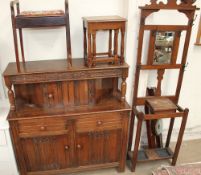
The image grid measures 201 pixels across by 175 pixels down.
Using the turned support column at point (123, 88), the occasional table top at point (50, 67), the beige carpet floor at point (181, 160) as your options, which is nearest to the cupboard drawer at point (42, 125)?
the occasional table top at point (50, 67)

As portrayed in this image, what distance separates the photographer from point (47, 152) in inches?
70.5

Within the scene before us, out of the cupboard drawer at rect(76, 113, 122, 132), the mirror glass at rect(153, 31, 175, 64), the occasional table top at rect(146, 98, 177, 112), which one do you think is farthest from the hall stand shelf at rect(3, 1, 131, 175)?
the mirror glass at rect(153, 31, 175, 64)

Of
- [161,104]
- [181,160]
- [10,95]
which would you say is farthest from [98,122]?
[181,160]

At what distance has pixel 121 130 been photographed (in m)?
1.81

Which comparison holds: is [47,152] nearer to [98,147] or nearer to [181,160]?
[98,147]

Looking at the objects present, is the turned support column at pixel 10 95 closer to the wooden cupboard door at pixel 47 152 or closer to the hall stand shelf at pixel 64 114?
the hall stand shelf at pixel 64 114

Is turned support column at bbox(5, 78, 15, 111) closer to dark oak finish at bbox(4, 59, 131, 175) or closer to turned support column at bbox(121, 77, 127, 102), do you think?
dark oak finish at bbox(4, 59, 131, 175)

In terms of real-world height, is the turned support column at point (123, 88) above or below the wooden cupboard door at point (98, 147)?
above

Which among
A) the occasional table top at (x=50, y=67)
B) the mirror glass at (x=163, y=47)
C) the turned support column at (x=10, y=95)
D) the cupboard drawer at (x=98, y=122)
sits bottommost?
the cupboard drawer at (x=98, y=122)

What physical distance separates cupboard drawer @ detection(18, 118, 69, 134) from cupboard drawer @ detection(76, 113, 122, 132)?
13 cm

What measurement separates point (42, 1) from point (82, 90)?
820 mm

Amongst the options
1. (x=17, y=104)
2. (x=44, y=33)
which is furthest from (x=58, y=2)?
(x=17, y=104)

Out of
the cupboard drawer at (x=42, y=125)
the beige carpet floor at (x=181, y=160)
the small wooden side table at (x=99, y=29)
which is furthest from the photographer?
the beige carpet floor at (x=181, y=160)

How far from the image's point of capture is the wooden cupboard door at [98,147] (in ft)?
5.90
